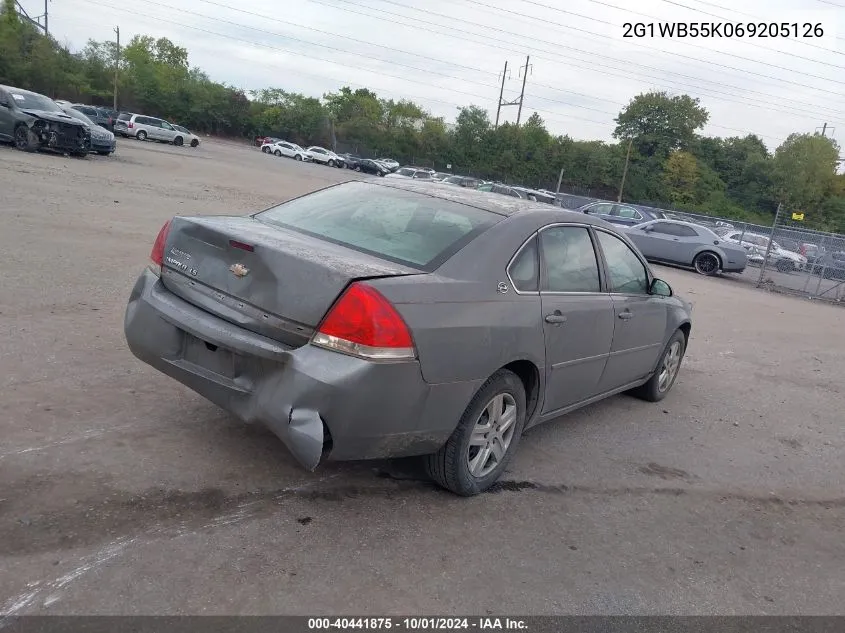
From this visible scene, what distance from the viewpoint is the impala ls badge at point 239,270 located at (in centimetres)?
350

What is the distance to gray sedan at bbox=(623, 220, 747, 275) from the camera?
20484 millimetres

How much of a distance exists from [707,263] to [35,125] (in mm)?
19472

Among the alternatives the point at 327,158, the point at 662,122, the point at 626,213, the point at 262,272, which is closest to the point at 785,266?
the point at 626,213

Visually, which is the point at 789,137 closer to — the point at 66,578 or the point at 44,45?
the point at 44,45

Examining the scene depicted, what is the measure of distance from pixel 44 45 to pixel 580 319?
235 feet

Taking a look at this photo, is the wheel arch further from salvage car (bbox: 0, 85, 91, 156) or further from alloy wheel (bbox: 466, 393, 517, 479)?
salvage car (bbox: 0, 85, 91, 156)

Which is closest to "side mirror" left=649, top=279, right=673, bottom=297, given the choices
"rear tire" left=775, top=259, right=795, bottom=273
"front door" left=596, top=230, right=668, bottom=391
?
"front door" left=596, top=230, right=668, bottom=391

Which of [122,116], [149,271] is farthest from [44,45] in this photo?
[149,271]

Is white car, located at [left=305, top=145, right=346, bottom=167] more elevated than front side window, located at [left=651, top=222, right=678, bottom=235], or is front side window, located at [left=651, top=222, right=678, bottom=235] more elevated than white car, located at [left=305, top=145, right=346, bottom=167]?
front side window, located at [left=651, top=222, right=678, bottom=235]

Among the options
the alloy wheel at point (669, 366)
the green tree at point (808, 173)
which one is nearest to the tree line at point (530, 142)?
the green tree at point (808, 173)

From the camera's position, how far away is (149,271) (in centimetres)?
403

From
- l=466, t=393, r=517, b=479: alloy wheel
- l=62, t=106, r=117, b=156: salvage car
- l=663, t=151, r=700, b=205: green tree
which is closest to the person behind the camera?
l=466, t=393, r=517, b=479: alloy wheel

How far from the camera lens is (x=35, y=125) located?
1964 centimetres

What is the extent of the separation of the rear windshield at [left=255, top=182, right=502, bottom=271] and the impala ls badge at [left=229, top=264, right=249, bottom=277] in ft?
2.01
